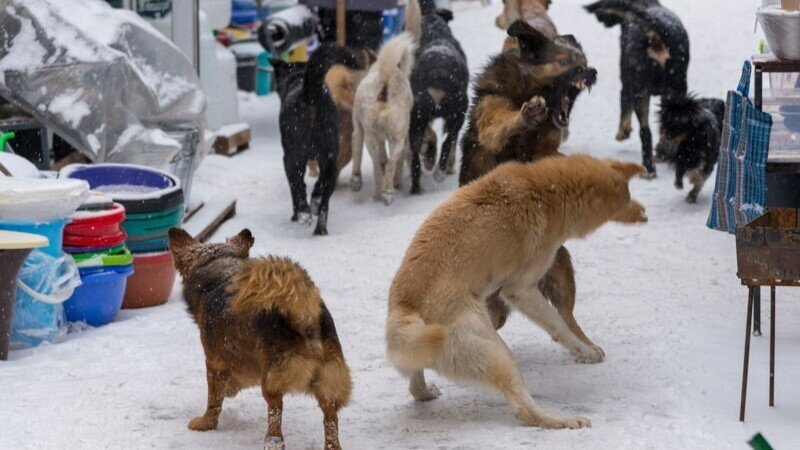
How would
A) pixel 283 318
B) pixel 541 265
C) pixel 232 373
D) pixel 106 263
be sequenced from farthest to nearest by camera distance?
pixel 106 263 < pixel 541 265 < pixel 232 373 < pixel 283 318

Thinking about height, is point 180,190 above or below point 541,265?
below

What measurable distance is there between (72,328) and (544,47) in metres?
2.93

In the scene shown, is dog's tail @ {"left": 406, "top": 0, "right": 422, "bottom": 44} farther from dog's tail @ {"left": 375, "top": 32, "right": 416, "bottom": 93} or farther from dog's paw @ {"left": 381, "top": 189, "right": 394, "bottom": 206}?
dog's paw @ {"left": 381, "top": 189, "right": 394, "bottom": 206}

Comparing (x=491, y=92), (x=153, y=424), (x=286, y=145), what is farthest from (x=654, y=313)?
(x=286, y=145)

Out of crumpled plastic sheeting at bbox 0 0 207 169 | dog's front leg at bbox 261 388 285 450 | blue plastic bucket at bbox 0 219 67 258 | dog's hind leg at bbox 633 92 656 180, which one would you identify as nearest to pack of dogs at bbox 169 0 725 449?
dog's front leg at bbox 261 388 285 450

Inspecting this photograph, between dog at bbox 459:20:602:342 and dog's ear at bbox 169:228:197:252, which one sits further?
dog at bbox 459:20:602:342

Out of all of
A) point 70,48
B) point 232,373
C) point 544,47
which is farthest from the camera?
point 70,48

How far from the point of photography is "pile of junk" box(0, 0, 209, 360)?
6.20 meters

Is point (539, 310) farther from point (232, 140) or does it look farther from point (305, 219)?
point (232, 140)

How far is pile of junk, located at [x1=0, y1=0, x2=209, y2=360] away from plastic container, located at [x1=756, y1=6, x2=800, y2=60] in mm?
3561

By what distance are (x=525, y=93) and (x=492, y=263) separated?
1.35m

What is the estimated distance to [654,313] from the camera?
6961mm

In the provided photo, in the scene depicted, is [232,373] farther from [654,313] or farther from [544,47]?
[654,313]

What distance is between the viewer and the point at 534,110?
5.86m
